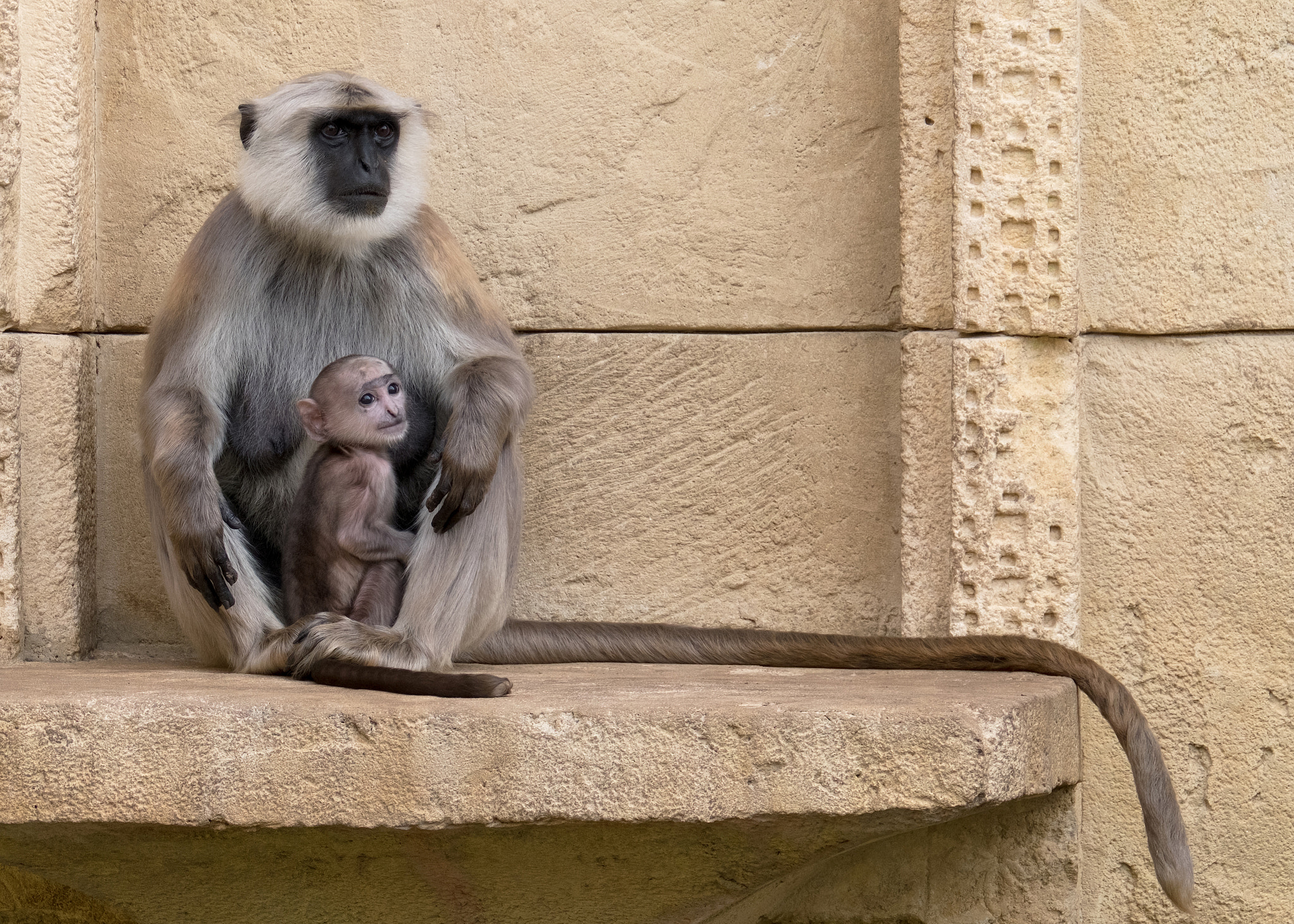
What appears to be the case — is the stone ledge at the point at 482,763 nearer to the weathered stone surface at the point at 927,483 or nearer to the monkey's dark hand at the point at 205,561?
the monkey's dark hand at the point at 205,561

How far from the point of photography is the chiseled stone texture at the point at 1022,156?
2926 mm

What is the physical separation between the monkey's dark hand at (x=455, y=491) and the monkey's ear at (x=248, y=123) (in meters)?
0.80

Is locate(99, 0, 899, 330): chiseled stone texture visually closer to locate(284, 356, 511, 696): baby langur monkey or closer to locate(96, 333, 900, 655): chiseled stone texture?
locate(96, 333, 900, 655): chiseled stone texture

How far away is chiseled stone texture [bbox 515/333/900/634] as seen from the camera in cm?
325

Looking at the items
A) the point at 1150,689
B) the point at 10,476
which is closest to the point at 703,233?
the point at 1150,689

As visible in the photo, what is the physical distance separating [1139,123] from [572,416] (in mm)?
1367

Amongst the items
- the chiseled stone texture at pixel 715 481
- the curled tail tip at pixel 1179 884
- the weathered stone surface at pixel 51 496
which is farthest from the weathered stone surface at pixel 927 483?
the weathered stone surface at pixel 51 496

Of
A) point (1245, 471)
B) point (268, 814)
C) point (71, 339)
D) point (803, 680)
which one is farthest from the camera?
point (71, 339)

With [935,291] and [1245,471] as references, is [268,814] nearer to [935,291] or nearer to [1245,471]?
[935,291]

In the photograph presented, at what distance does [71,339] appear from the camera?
3.24 metres

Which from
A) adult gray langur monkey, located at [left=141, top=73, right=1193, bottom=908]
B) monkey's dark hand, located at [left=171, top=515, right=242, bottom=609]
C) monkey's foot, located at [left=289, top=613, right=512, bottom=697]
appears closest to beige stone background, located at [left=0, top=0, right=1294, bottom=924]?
adult gray langur monkey, located at [left=141, top=73, right=1193, bottom=908]

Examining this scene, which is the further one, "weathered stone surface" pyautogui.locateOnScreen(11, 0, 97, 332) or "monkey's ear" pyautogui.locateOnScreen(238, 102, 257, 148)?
"weathered stone surface" pyautogui.locateOnScreen(11, 0, 97, 332)

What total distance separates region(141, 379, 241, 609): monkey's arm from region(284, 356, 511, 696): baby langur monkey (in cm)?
15

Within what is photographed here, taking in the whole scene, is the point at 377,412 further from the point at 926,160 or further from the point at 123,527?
the point at 926,160
